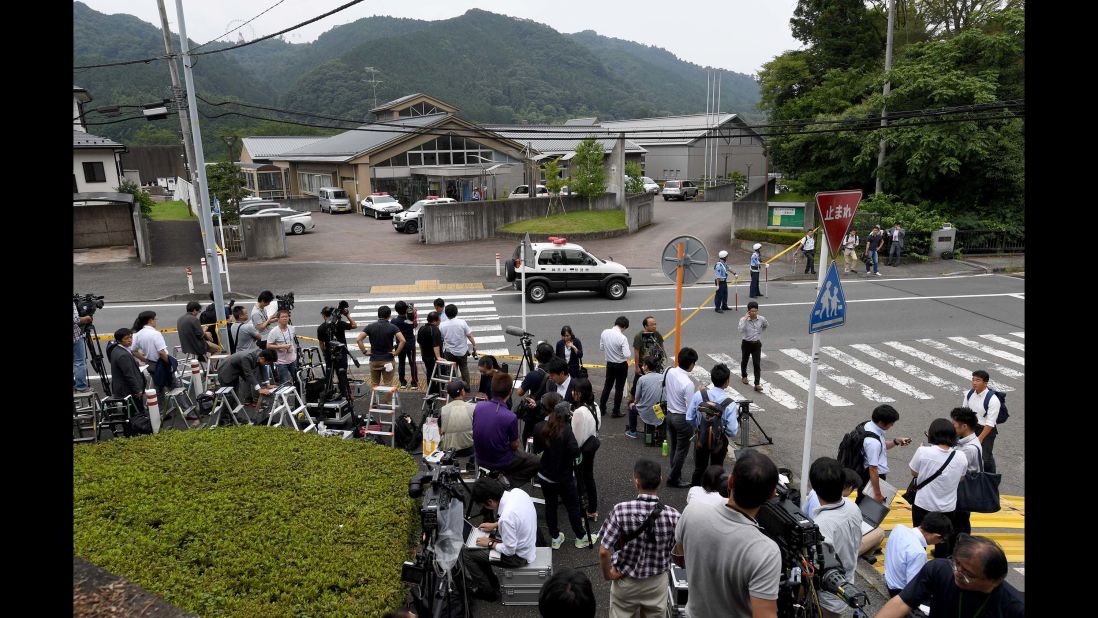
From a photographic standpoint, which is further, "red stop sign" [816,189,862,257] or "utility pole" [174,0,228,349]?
"utility pole" [174,0,228,349]

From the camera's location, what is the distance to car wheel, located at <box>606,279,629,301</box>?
20.7m

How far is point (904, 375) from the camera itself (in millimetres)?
13594

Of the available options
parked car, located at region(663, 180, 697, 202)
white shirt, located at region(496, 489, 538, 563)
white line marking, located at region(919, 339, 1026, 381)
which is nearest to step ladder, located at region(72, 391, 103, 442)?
white shirt, located at region(496, 489, 538, 563)

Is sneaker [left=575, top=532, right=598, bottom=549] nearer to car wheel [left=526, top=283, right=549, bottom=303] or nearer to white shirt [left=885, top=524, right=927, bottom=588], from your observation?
white shirt [left=885, top=524, right=927, bottom=588]

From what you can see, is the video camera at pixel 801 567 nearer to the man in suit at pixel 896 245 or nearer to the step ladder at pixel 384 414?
the step ladder at pixel 384 414

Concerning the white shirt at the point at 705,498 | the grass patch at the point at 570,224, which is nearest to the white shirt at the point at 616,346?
the white shirt at the point at 705,498

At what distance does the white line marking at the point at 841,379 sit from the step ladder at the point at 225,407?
1007 cm

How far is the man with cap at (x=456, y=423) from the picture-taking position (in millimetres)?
8016

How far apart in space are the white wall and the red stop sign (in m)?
35.6

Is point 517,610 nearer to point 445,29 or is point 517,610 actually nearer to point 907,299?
point 907,299

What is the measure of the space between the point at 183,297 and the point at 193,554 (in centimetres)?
1760

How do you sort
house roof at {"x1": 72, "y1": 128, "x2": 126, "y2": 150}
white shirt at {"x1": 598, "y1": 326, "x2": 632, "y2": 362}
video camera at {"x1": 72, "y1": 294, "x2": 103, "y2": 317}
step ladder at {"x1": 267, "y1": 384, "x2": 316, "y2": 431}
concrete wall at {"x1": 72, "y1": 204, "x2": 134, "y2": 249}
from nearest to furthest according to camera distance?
1. step ladder at {"x1": 267, "y1": 384, "x2": 316, "y2": 431}
2. white shirt at {"x1": 598, "y1": 326, "x2": 632, "y2": 362}
3. video camera at {"x1": 72, "y1": 294, "x2": 103, "y2": 317}
4. concrete wall at {"x1": 72, "y1": 204, "x2": 134, "y2": 249}
5. house roof at {"x1": 72, "y1": 128, "x2": 126, "y2": 150}
